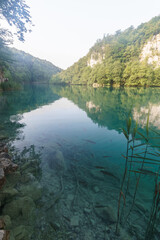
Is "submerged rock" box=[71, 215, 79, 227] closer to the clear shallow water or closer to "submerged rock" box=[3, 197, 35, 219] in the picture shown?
the clear shallow water

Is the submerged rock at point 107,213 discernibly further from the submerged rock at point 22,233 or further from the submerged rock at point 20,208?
the submerged rock at point 20,208

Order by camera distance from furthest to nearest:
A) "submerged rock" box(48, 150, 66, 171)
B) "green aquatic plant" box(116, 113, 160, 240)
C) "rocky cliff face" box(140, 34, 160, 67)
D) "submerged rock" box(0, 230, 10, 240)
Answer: "rocky cliff face" box(140, 34, 160, 67) < "submerged rock" box(48, 150, 66, 171) < "green aquatic plant" box(116, 113, 160, 240) < "submerged rock" box(0, 230, 10, 240)

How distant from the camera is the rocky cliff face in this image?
109 m

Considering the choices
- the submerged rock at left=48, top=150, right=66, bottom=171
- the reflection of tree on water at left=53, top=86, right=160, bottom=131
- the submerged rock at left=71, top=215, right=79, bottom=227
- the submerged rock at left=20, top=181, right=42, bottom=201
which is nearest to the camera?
the submerged rock at left=71, top=215, right=79, bottom=227

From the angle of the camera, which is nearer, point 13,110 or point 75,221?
point 75,221

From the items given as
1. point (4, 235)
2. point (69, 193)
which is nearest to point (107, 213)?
point (69, 193)

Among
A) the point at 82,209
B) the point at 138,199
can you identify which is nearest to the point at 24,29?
the point at 82,209

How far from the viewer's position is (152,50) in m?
118

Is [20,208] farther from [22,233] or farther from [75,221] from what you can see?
[75,221]

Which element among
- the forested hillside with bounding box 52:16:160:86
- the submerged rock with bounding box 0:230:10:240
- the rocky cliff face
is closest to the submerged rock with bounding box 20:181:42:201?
the submerged rock with bounding box 0:230:10:240

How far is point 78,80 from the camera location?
159625 mm

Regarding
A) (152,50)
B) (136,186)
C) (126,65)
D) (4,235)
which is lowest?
(4,235)

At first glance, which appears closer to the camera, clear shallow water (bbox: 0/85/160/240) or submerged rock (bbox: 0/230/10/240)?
submerged rock (bbox: 0/230/10/240)

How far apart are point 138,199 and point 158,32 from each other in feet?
610
